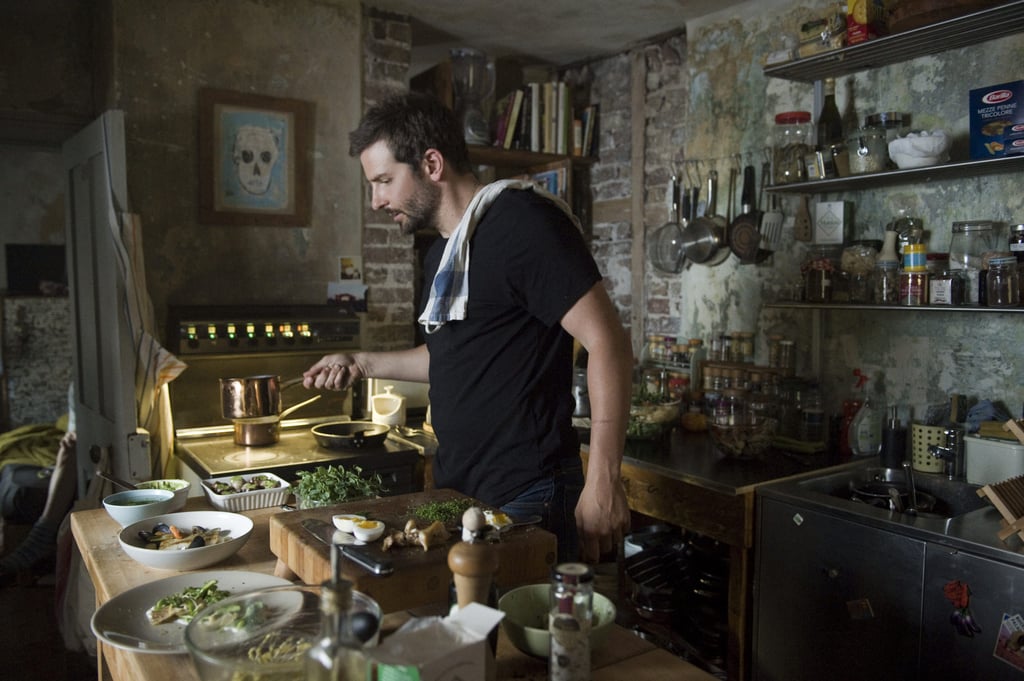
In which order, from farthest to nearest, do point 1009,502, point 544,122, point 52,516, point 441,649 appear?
point 544,122 → point 52,516 → point 1009,502 → point 441,649

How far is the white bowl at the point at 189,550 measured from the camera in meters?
1.39

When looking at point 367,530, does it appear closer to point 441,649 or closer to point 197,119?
point 441,649

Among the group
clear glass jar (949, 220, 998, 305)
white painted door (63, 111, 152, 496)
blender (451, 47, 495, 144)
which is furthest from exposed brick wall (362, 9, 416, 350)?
clear glass jar (949, 220, 998, 305)

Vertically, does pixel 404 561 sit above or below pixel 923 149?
below

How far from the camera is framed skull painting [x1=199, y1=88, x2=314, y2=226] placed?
10.1ft

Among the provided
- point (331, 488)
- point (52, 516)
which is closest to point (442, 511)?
point (331, 488)

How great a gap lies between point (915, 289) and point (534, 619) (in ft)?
6.23

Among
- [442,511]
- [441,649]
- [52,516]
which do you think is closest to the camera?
[441,649]

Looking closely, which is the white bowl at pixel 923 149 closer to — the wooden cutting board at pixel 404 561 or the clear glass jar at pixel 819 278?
the clear glass jar at pixel 819 278

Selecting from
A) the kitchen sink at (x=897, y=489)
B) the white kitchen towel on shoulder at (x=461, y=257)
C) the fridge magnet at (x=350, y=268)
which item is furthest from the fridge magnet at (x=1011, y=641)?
the fridge magnet at (x=350, y=268)

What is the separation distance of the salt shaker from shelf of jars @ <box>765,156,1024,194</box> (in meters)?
1.97

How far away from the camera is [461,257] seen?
1785 millimetres

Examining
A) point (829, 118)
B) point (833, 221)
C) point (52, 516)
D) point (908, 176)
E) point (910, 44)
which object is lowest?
point (52, 516)

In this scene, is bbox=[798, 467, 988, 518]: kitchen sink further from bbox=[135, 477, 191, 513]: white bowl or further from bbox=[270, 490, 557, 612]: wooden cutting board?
bbox=[135, 477, 191, 513]: white bowl
